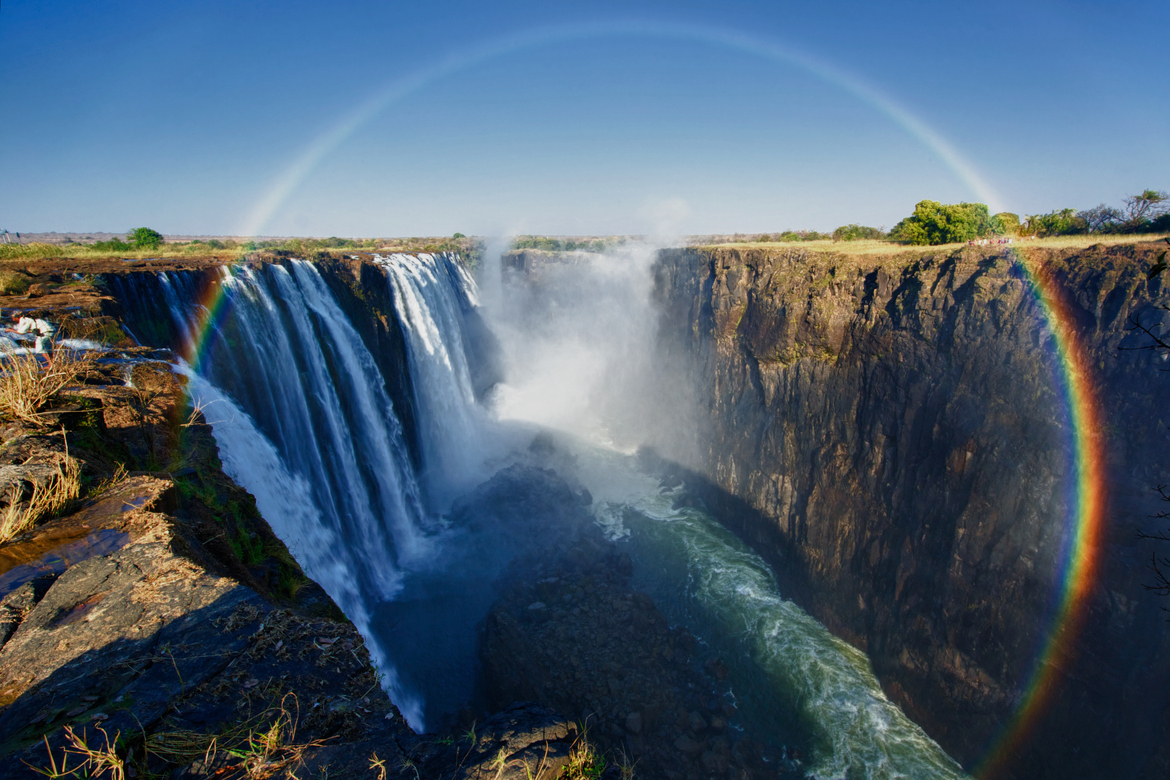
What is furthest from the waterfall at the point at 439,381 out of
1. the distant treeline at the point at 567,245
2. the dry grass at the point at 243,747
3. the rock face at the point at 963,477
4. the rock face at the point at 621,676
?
the dry grass at the point at 243,747

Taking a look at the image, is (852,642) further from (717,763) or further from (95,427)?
(95,427)

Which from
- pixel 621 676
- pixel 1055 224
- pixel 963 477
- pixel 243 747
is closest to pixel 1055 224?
pixel 1055 224

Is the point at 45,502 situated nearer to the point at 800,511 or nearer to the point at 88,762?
the point at 88,762

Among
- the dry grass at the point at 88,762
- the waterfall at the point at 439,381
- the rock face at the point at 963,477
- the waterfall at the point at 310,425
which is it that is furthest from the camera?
the waterfall at the point at 439,381

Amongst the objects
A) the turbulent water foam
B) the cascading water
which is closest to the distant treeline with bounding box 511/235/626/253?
the cascading water

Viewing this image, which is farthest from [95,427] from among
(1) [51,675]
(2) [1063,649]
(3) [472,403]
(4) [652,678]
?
(3) [472,403]

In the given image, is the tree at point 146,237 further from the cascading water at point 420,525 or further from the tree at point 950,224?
the tree at point 950,224

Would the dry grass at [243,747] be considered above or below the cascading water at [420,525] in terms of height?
above
